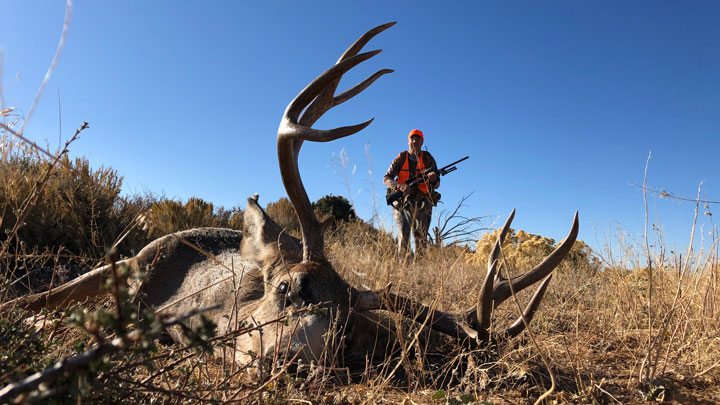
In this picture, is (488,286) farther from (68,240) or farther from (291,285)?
(68,240)

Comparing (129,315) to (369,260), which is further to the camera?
(369,260)

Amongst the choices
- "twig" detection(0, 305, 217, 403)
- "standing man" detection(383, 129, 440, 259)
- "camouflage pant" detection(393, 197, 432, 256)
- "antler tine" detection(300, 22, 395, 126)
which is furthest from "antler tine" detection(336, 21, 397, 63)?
"camouflage pant" detection(393, 197, 432, 256)

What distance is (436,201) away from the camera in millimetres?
9703

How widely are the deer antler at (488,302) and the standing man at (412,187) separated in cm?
583

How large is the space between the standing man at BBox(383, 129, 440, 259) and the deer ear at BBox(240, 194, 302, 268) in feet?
18.0

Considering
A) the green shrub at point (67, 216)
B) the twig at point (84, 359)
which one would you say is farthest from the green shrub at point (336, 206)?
the twig at point (84, 359)

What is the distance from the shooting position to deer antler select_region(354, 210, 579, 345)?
297cm

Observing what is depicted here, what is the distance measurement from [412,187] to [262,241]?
242 inches

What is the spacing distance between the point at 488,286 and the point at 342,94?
2.18 meters

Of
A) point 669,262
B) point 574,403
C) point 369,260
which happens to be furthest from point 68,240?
point 669,262

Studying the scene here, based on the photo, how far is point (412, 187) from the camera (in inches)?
377

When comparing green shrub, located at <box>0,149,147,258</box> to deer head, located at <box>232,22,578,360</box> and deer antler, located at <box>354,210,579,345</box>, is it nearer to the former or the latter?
deer head, located at <box>232,22,578,360</box>

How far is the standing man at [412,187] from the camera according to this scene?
9.38 m

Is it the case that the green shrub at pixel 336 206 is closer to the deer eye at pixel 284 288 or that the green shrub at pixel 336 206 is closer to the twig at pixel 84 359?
the deer eye at pixel 284 288
